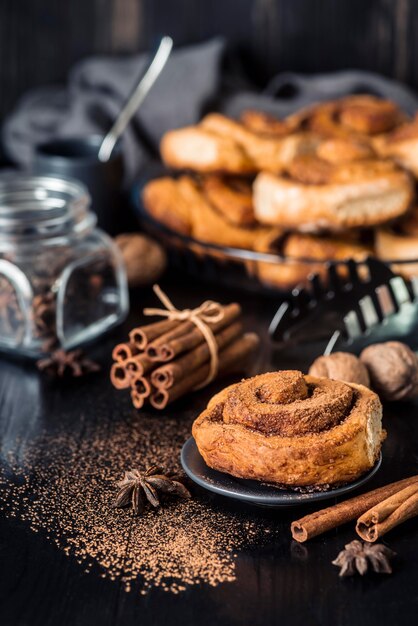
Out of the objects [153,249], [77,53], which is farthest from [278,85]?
[153,249]

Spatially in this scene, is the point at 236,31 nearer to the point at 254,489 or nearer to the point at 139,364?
the point at 139,364

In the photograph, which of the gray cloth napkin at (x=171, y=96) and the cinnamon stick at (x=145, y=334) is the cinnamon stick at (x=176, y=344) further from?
the gray cloth napkin at (x=171, y=96)

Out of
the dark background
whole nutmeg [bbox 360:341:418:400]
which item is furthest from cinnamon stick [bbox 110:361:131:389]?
the dark background

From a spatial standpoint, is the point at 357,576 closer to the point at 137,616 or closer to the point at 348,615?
the point at 348,615

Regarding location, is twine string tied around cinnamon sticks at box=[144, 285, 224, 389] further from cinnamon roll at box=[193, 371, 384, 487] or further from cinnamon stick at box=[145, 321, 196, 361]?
cinnamon roll at box=[193, 371, 384, 487]

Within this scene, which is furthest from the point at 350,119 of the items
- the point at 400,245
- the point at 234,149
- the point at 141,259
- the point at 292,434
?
the point at 292,434

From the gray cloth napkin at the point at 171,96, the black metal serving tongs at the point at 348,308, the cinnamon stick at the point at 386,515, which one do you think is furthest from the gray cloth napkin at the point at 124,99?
the cinnamon stick at the point at 386,515
